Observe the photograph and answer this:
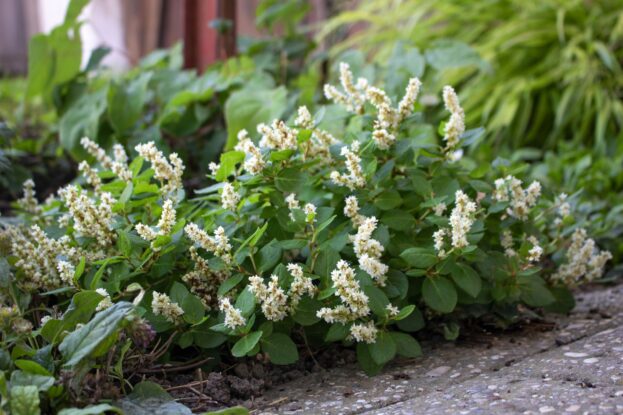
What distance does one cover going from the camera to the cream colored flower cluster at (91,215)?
1.48m

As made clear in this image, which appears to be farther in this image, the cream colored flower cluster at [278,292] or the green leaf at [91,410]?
the cream colored flower cluster at [278,292]

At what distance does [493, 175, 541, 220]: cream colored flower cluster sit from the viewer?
1.66 meters

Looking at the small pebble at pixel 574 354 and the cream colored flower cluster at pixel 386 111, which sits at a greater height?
the cream colored flower cluster at pixel 386 111

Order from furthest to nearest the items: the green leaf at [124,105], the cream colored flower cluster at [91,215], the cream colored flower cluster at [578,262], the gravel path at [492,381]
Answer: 1. the green leaf at [124,105]
2. the cream colored flower cluster at [578,262]
3. the cream colored flower cluster at [91,215]
4. the gravel path at [492,381]

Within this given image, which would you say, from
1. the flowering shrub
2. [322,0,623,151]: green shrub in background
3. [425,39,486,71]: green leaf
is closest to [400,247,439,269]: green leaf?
the flowering shrub

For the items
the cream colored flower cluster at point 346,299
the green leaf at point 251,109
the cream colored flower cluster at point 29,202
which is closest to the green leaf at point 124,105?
the green leaf at point 251,109

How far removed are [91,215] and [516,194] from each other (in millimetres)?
867

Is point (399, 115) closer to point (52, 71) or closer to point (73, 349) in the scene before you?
point (73, 349)

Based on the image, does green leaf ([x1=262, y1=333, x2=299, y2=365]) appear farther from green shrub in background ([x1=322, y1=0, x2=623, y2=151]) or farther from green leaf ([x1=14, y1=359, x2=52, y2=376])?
green shrub in background ([x1=322, y1=0, x2=623, y2=151])

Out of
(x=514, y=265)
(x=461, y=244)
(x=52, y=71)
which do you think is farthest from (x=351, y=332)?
(x=52, y=71)

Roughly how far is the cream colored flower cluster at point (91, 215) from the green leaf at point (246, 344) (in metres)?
0.34

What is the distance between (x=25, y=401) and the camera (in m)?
1.14

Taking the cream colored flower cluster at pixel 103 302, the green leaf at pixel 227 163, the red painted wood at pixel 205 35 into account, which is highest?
the red painted wood at pixel 205 35

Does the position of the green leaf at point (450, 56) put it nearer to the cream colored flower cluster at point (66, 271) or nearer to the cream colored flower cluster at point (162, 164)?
the cream colored flower cluster at point (162, 164)
